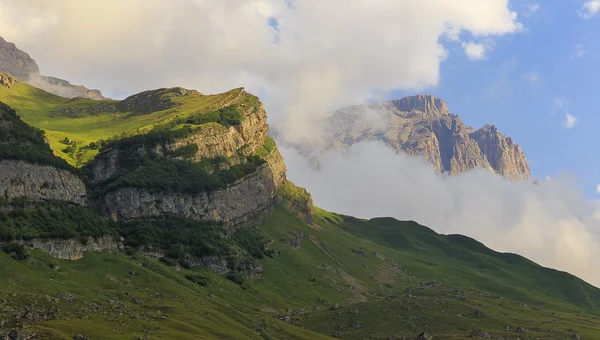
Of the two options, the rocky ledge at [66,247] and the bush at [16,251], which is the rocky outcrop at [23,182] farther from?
the bush at [16,251]

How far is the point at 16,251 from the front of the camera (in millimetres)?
148000

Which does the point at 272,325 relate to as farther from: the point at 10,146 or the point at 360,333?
the point at 10,146

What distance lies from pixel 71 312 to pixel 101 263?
5993 cm

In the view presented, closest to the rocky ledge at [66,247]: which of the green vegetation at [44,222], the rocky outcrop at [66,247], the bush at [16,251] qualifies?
the rocky outcrop at [66,247]

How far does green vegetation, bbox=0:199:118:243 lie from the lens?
160625mm

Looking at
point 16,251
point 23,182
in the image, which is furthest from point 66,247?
point 23,182

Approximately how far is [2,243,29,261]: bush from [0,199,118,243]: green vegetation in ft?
14.6

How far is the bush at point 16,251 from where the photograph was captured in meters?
146

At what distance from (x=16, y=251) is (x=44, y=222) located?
29.7 m

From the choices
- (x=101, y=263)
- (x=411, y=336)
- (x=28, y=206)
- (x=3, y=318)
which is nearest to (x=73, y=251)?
(x=101, y=263)

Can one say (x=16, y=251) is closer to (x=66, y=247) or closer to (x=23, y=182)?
(x=66, y=247)

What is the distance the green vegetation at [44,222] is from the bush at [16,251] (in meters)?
4.46

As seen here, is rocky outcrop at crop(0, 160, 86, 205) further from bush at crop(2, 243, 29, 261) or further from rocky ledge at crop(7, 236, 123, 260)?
bush at crop(2, 243, 29, 261)

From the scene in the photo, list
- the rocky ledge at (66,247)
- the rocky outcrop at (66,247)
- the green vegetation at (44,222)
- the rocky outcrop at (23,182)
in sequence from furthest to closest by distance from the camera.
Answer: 1. the rocky outcrop at (23,182)
2. the rocky outcrop at (66,247)
3. the rocky ledge at (66,247)
4. the green vegetation at (44,222)
